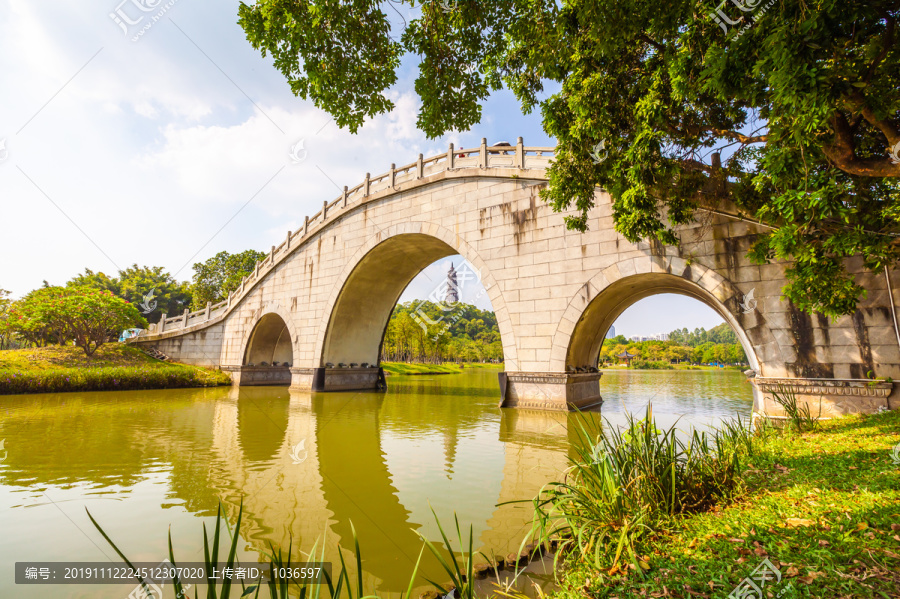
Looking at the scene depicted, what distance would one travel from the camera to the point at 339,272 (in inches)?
639

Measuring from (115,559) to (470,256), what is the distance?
410 inches

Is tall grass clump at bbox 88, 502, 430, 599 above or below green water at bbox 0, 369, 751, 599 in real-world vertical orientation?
above

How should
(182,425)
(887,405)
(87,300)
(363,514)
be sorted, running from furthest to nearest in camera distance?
(87,300) → (182,425) → (887,405) → (363,514)

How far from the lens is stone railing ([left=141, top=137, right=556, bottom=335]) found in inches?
462

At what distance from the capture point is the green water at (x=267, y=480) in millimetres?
3338

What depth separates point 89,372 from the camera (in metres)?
15.7

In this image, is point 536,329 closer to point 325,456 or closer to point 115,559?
point 325,456

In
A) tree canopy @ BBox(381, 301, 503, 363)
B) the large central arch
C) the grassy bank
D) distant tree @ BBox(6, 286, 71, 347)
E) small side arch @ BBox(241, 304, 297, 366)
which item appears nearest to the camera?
the grassy bank

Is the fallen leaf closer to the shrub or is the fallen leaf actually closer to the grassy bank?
the grassy bank

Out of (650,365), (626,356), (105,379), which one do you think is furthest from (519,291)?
(626,356)

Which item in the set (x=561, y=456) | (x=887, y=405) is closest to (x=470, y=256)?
(x=561, y=456)

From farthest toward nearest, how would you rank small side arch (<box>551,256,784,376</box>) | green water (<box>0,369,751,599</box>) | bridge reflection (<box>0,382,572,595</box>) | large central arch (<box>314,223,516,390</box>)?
large central arch (<box>314,223,516,390</box>), small side arch (<box>551,256,784,376</box>), bridge reflection (<box>0,382,572,595</box>), green water (<box>0,369,751,599</box>)

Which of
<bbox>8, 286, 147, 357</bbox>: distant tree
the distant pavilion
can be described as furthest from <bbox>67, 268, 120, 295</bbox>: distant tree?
the distant pavilion

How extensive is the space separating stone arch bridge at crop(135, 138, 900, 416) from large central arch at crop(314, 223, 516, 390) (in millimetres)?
62
